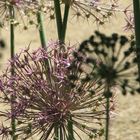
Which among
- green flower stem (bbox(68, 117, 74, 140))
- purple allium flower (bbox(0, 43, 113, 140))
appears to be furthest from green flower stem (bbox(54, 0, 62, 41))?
green flower stem (bbox(68, 117, 74, 140))

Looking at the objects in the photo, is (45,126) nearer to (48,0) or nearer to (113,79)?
(113,79)

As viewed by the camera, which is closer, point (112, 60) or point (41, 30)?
point (112, 60)

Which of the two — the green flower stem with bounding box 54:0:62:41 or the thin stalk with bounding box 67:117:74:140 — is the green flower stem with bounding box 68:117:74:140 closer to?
the thin stalk with bounding box 67:117:74:140

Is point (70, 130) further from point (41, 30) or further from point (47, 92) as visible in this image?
point (41, 30)

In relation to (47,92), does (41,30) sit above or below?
above

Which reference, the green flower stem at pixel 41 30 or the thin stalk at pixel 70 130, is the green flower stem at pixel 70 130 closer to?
the thin stalk at pixel 70 130

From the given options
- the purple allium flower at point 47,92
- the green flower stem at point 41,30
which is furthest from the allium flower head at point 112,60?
the green flower stem at point 41,30

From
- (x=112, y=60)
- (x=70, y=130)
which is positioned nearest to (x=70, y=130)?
(x=70, y=130)
